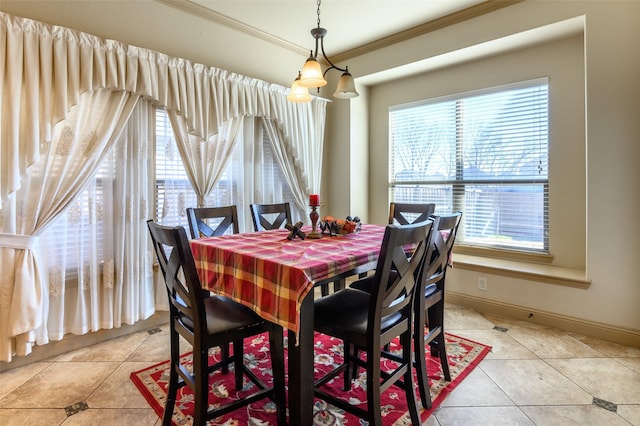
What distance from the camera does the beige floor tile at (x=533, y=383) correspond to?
1.84 meters

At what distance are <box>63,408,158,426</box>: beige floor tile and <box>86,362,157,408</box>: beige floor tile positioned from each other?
42 millimetres

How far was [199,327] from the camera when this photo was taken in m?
1.43

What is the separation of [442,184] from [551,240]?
1166 millimetres

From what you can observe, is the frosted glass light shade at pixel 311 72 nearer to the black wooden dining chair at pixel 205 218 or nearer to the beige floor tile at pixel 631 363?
the black wooden dining chair at pixel 205 218

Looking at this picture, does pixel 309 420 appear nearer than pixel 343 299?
Yes

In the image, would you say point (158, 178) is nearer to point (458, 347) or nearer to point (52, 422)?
point (52, 422)

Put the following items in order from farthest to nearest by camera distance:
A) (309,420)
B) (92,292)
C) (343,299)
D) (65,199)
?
(92,292)
(65,199)
(343,299)
(309,420)

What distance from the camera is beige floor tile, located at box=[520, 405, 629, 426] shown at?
5.42ft

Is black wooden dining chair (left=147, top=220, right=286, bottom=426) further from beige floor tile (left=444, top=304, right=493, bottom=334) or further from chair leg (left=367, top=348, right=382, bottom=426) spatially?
beige floor tile (left=444, top=304, right=493, bottom=334)

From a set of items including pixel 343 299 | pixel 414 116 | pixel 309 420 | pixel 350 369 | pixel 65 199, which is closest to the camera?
pixel 309 420

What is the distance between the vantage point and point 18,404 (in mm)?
1813

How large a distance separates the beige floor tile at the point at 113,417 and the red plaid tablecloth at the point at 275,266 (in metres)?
0.71

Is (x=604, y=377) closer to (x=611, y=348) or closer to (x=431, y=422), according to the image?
(x=611, y=348)

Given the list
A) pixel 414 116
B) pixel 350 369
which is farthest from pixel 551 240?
pixel 350 369
